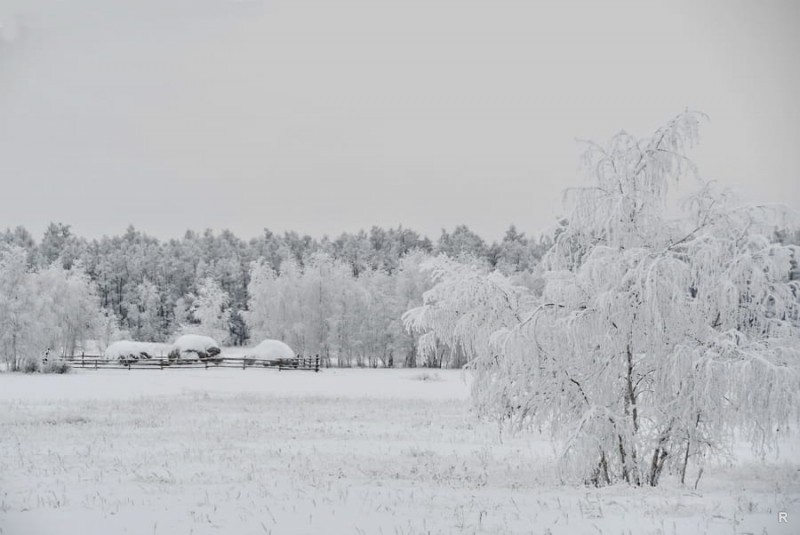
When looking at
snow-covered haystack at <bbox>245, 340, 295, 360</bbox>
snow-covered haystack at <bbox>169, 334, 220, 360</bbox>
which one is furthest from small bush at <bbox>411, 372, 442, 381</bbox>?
snow-covered haystack at <bbox>169, 334, 220, 360</bbox>

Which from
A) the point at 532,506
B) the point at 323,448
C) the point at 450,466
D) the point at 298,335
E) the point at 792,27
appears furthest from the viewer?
the point at 298,335

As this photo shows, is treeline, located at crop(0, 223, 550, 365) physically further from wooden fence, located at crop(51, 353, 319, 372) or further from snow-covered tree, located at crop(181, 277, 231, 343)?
wooden fence, located at crop(51, 353, 319, 372)

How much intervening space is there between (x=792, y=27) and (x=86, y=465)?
49.6 feet

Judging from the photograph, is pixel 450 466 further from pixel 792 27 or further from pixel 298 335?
pixel 298 335

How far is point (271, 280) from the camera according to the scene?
79.7 meters

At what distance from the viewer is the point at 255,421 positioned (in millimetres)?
22234

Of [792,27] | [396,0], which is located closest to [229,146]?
[396,0]

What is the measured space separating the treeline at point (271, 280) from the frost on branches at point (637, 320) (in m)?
46.3

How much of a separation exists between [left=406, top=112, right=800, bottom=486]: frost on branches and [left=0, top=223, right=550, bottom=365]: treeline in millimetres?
46264

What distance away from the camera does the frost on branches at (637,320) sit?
1069cm

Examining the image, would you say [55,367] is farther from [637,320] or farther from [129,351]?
[637,320]

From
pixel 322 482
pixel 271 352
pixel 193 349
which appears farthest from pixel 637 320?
pixel 193 349

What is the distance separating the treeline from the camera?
7519 cm

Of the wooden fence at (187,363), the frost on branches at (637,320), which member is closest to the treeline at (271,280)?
the wooden fence at (187,363)
